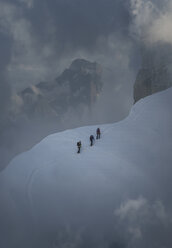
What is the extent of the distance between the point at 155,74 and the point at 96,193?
136 m

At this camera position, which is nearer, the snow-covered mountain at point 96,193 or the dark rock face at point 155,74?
the snow-covered mountain at point 96,193

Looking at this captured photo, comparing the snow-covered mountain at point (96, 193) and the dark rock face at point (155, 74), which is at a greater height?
the dark rock face at point (155, 74)

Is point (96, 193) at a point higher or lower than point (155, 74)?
lower

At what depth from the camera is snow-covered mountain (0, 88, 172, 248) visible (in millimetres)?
31656

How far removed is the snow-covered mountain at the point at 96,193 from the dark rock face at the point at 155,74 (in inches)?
4254

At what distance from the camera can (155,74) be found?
153250 mm

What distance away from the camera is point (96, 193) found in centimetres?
3541

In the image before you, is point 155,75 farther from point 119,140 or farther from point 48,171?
point 48,171

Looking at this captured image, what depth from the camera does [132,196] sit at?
34156 millimetres

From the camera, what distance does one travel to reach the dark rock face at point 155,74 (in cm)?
14426

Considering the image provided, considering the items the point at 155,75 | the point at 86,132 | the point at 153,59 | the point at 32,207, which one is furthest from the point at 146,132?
the point at 153,59

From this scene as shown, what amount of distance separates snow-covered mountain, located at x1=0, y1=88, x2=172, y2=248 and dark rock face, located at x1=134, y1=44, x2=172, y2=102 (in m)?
108

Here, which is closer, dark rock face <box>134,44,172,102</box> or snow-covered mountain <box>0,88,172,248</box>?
snow-covered mountain <box>0,88,172,248</box>

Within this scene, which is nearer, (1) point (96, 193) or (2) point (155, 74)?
(1) point (96, 193)
